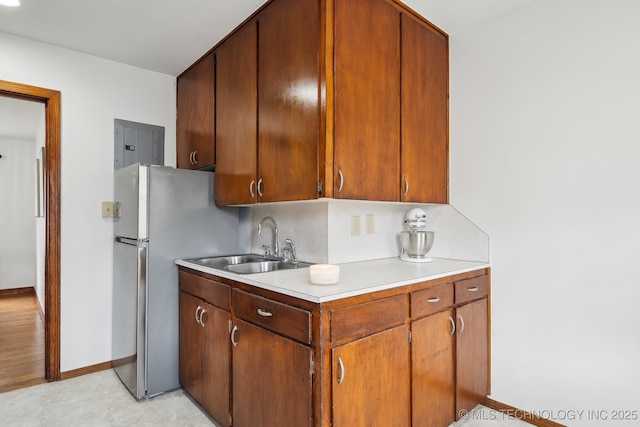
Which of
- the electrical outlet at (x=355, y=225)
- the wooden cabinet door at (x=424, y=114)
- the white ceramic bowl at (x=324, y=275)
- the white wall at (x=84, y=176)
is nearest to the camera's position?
the white ceramic bowl at (x=324, y=275)

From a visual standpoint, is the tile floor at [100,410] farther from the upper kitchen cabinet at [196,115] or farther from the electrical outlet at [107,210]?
the upper kitchen cabinet at [196,115]

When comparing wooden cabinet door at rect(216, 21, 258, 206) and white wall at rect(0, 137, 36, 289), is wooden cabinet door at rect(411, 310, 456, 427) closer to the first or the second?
wooden cabinet door at rect(216, 21, 258, 206)

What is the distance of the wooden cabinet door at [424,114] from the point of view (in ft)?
6.57

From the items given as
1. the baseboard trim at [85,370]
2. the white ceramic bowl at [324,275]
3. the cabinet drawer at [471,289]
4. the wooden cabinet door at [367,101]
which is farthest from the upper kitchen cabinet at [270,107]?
the baseboard trim at [85,370]

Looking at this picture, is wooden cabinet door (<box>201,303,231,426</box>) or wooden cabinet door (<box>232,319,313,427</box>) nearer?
wooden cabinet door (<box>232,319,313,427</box>)

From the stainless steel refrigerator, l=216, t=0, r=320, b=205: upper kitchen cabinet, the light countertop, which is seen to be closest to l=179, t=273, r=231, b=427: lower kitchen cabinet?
the stainless steel refrigerator

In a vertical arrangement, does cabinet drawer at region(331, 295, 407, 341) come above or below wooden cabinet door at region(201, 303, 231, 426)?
above

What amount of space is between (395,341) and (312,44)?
4.63ft

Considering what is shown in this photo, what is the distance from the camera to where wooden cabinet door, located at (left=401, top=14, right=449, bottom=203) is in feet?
6.57

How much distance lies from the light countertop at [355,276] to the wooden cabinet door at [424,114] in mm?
417

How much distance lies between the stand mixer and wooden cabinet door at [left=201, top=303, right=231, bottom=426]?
120cm

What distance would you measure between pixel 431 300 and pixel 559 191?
0.92m

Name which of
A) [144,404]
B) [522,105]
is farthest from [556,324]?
[144,404]

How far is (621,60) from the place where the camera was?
1.67 m
